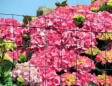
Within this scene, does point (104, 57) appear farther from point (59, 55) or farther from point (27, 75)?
point (27, 75)

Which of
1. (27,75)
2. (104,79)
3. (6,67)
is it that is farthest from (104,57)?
(6,67)

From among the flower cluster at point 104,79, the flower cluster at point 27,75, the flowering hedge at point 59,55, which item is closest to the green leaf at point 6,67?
the flowering hedge at point 59,55

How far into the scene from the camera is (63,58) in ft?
14.2

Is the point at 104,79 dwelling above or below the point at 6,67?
below

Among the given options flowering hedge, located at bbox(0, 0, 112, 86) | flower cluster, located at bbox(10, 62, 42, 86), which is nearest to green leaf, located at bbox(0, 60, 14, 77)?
flowering hedge, located at bbox(0, 0, 112, 86)

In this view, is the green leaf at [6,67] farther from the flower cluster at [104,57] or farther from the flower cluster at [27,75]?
the flower cluster at [104,57]

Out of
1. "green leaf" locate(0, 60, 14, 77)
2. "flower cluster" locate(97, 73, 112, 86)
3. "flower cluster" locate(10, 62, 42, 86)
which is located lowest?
"flower cluster" locate(97, 73, 112, 86)

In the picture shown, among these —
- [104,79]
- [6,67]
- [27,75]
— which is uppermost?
[6,67]

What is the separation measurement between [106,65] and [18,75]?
1.40 m

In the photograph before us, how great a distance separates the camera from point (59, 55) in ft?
14.3

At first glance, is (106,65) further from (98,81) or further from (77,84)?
(77,84)

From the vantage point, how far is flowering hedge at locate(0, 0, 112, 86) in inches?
158

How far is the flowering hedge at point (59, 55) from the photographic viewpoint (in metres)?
4.02

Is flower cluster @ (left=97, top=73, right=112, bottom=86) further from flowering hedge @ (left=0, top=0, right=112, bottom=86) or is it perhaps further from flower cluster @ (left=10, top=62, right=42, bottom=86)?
flower cluster @ (left=10, top=62, right=42, bottom=86)
